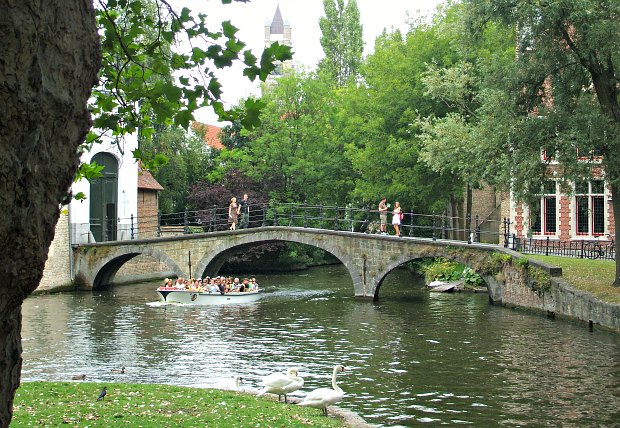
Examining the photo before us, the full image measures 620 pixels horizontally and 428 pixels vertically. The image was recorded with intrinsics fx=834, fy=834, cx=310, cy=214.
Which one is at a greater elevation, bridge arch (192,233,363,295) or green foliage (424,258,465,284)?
bridge arch (192,233,363,295)

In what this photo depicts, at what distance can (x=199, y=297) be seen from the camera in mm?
28672

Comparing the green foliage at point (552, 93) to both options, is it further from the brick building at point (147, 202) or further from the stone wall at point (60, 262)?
the brick building at point (147, 202)

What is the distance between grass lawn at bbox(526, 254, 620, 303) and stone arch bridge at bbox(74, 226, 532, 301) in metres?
2.51

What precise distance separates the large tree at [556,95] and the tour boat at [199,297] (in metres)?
10.6

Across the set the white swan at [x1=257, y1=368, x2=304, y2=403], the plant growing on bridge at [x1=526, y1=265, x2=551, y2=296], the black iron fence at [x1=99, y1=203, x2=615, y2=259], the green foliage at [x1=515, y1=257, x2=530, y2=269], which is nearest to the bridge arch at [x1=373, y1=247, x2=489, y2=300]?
the black iron fence at [x1=99, y1=203, x2=615, y2=259]

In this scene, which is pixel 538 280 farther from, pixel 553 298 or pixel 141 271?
pixel 141 271

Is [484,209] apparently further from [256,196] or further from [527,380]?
[527,380]

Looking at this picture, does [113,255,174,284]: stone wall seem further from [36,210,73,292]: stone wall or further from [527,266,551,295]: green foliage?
[527,266,551,295]: green foliage

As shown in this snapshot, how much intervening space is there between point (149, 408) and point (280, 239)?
68.2ft

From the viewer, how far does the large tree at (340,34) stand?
6406 centimetres

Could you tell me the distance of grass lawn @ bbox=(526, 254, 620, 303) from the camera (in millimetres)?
19906

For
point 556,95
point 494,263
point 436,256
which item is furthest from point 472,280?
point 556,95

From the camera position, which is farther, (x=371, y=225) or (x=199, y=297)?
(x=371, y=225)

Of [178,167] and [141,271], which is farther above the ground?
[178,167]
